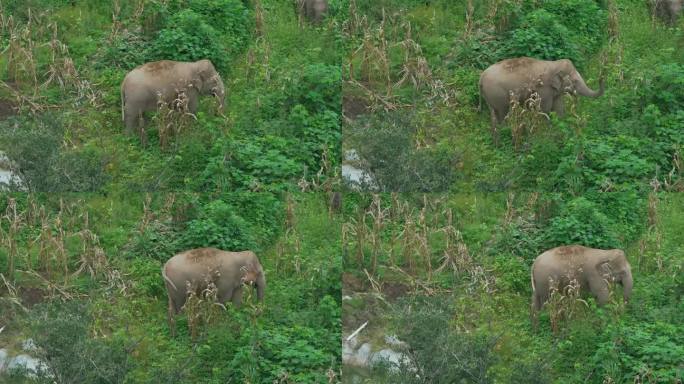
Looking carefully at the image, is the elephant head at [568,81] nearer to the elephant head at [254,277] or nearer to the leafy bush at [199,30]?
the leafy bush at [199,30]

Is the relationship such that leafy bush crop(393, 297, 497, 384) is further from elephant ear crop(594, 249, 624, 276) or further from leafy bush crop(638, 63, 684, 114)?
leafy bush crop(638, 63, 684, 114)

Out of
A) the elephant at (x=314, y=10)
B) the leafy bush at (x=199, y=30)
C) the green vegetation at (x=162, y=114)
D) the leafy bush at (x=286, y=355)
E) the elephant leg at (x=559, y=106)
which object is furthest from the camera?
the elephant at (x=314, y=10)

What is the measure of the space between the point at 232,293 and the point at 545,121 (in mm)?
3684

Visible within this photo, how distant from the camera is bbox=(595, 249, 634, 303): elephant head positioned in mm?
23594

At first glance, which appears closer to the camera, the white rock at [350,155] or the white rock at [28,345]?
the white rock at [28,345]

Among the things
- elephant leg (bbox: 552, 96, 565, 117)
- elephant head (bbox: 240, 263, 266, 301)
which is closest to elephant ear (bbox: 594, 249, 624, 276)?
elephant leg (bbox: 552, 96, 565, 117)

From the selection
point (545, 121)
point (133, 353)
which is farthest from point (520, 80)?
point (133, 353)

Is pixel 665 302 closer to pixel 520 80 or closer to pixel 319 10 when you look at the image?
pixel 520 80

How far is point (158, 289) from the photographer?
23.9m

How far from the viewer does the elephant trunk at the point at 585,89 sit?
24.8 m

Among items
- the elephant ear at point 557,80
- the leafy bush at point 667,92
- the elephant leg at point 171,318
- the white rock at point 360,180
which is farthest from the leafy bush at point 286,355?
the leafy bush at point 667,92

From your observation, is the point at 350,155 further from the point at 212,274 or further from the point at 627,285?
the point at 627,285

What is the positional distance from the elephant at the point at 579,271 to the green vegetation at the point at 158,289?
6.60 feet

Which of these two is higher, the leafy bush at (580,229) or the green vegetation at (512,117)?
the green vegetation at (512,117)
